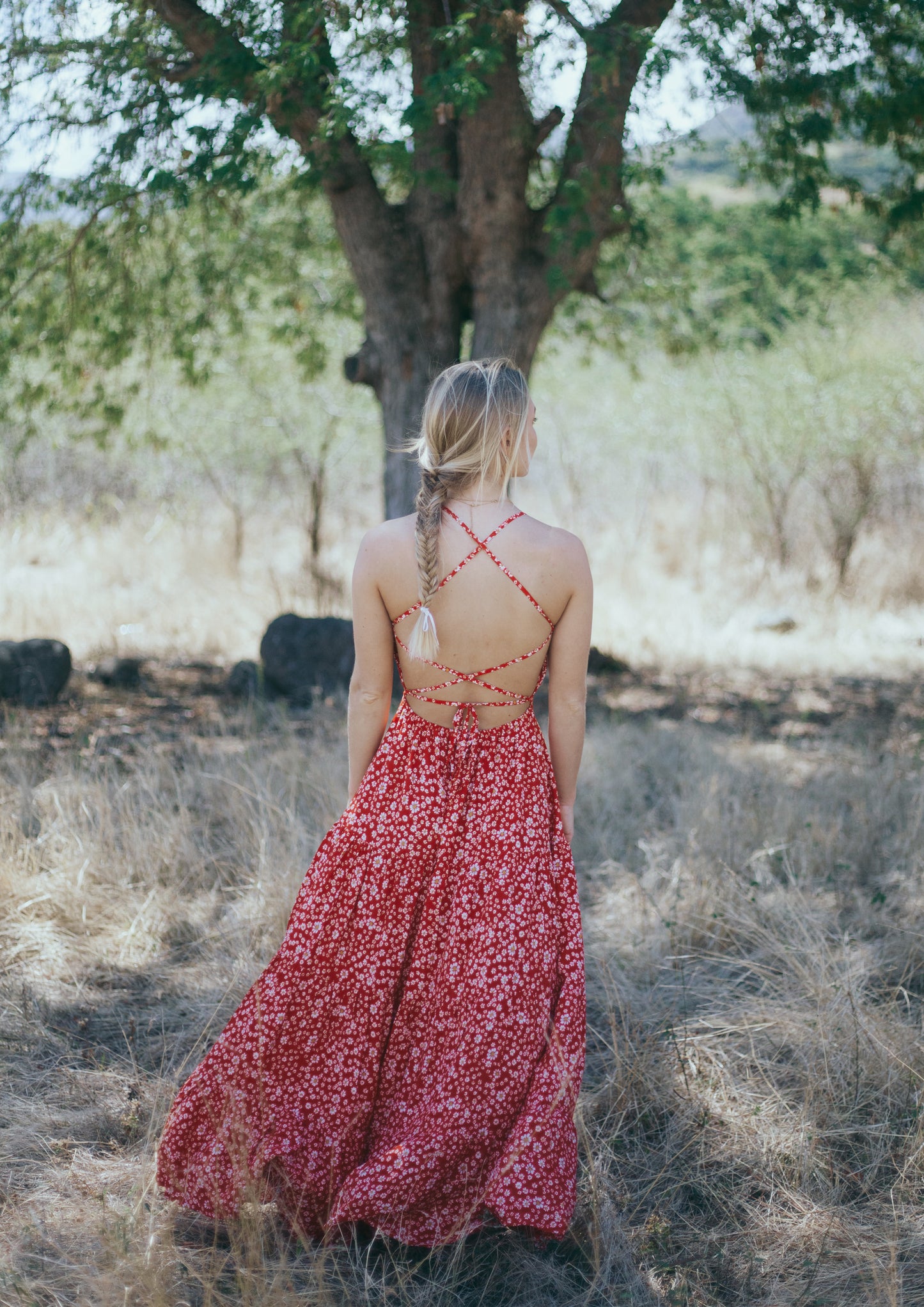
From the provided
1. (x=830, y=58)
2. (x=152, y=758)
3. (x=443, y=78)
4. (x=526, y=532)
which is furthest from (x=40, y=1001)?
(x=830, y=58)

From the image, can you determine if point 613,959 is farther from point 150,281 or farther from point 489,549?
point 150,281

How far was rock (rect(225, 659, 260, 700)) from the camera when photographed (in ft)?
23.4

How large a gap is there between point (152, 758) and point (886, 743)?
4.18 m

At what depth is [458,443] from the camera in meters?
2.04

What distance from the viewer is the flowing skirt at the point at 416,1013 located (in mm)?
2119

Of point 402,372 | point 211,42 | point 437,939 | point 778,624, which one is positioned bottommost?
point 437,939

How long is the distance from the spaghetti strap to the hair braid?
1.4 inches

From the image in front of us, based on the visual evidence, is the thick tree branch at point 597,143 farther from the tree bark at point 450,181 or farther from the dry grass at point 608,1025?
the dry grass at point 608,1025

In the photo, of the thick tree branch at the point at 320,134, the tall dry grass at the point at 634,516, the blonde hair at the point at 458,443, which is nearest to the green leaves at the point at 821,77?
the thick tree branch at the point at 320,134

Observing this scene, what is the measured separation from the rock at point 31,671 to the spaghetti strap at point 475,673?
4992 mm

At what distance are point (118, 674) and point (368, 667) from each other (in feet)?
18.4

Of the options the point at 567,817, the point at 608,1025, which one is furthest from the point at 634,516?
the point at 567,817

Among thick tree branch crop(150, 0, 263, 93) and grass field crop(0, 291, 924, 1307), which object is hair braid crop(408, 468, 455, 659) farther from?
thick tree branch crop(150, 0, 263, 93)

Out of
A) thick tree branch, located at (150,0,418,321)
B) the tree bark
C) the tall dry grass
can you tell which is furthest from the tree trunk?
the tall dry grass
